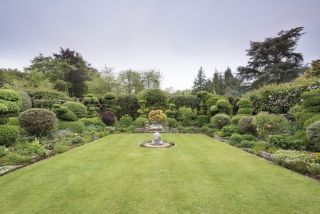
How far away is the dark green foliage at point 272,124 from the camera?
31.5 feet

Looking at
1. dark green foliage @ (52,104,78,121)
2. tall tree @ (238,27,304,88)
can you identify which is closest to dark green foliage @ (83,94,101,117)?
dark green foliage @ (52,104,78,121)

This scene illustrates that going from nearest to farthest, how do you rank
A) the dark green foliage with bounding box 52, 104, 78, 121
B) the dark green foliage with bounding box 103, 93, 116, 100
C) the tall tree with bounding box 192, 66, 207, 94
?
the dark green foliage with bounding box 52, 104, 78, 121 < the dark green foliage with bounding box 103, 93, 116, 100 < the tall tree with bounding box 192, 66, 207, 94

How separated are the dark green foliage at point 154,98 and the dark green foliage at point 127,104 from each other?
1001 mm

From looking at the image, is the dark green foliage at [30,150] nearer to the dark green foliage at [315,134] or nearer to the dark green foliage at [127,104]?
the dark green foliage at [315,134]

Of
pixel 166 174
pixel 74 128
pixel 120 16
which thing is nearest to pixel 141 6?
pixel 120 16

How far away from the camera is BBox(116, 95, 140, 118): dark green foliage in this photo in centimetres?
2086

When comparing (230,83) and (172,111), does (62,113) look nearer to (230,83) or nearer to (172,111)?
(172,111)

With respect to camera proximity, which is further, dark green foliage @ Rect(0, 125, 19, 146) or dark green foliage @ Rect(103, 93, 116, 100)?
dark green foliage @ Rect(103, 93, 116, 100)

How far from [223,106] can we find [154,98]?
698cm

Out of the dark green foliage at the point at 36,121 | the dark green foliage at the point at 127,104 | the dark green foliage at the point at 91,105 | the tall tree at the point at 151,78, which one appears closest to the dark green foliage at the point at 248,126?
the dark green foliage at the point at 36,121

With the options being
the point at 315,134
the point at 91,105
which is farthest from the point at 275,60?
the point at 91,105

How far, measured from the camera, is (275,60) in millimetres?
25234

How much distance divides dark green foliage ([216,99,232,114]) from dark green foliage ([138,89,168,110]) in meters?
5.91

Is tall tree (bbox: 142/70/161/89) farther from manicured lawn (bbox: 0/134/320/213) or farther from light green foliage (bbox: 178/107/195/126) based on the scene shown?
manicured lawn (bbox: 0/134/320/213)
